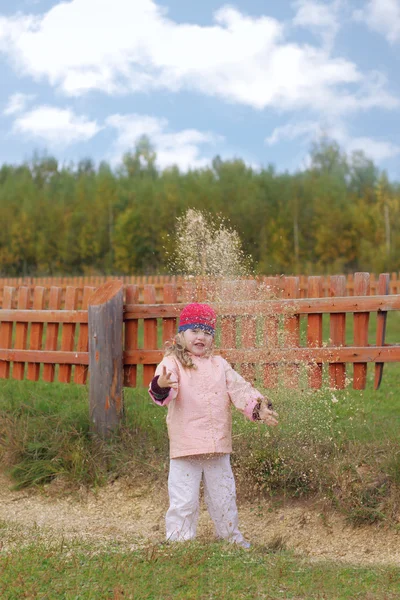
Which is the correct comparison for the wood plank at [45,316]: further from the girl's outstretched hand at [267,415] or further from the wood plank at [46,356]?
the girl's outstretched hand at [267,415]

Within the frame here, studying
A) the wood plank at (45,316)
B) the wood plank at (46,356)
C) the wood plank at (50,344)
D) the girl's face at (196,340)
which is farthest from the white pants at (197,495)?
the wood plank at (50,344)

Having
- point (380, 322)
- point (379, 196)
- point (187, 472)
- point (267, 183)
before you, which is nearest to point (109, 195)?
point (267, 183)

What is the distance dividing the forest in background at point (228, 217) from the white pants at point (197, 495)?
100 ft

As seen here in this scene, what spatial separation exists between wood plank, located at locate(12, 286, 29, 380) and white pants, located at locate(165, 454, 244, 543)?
152 inches

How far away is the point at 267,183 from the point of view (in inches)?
1672

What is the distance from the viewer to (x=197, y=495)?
4445 millimetres

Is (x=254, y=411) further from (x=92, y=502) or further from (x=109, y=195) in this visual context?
(x=109, y=195)

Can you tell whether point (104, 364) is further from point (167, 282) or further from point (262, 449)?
point (167, 282)

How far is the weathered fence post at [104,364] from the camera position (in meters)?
6.12

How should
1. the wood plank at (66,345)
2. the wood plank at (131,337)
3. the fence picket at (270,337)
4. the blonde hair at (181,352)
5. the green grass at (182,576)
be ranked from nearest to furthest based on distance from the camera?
1. the green grass at (182,576)
2. the blonde hair at (181,352)
3. the fence picket at (270,337)
4. the wood plank at (131,337)
5. the wood plank at (66,345)

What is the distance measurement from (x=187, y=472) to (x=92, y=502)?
65.2 inches

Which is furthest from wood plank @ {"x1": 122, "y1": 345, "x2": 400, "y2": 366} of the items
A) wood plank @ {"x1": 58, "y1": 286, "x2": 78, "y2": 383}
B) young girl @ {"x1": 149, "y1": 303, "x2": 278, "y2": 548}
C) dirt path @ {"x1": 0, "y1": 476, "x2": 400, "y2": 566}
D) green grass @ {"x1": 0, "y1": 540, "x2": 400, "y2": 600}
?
green grass @ {"x1": 0, "y1": 540, "x2": 400, "y2": 600}

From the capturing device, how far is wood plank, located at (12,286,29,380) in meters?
7.87

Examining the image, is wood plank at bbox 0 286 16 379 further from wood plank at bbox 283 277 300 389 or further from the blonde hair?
the blonde hair
